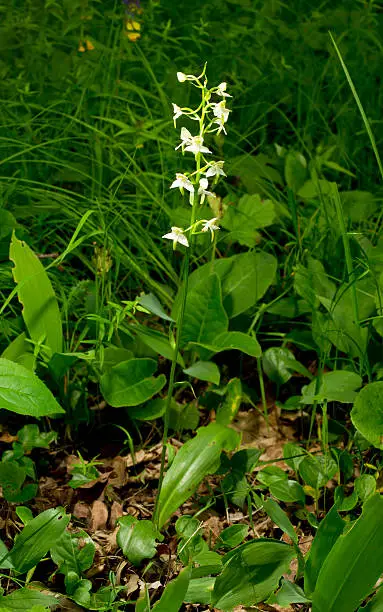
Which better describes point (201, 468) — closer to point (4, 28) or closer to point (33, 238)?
point (33, 238)

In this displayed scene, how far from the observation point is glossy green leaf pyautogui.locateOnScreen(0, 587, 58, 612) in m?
1.33

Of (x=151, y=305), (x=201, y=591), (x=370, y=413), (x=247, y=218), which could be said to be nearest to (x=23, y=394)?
(x=151, y=305)

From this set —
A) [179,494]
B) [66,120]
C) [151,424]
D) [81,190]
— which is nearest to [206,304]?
[151,424]

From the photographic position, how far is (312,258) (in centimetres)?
210

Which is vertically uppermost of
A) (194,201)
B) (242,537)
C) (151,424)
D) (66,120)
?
(194,201)

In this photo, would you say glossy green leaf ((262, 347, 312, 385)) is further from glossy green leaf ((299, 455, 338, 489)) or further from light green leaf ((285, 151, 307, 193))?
light green leaf ((285, 151, 307, 193))

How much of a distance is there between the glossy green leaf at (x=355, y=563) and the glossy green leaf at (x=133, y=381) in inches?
24.5

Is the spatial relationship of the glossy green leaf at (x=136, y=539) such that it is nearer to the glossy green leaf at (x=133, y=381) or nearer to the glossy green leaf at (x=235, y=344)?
the glossy green leaf at (x=133, y=381)

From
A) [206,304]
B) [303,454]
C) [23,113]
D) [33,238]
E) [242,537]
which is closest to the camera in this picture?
[242,537]

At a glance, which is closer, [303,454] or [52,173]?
[303,454]

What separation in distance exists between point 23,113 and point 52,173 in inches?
13.9

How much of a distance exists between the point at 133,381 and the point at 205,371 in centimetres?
18

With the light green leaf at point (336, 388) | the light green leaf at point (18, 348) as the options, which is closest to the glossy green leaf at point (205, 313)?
the light green leaf at point (336, 388)

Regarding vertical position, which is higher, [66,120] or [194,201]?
[194,201]
